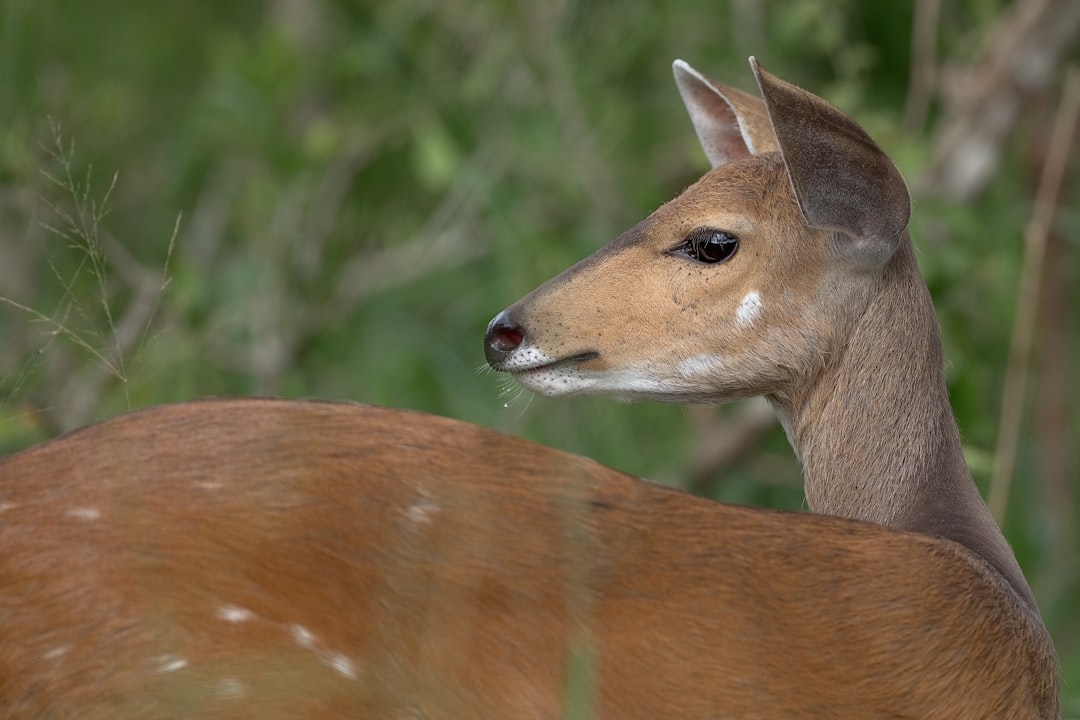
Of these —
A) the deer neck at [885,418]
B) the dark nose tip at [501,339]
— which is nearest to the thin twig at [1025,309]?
the deer neck at [885,418]

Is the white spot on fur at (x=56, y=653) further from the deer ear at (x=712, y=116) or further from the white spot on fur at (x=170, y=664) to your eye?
the deer ear at (x=712, y=116)

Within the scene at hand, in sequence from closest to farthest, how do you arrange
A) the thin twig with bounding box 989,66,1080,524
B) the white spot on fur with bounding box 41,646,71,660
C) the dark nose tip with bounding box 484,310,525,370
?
the white spot on fur with bounding box 41,646,71,660 < the dark nose tip with bounding box 484,310,525,370 < the thin twig with bounding box 989,66,1080,524

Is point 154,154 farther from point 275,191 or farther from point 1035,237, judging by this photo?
point 1035,237

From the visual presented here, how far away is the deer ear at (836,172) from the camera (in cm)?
296

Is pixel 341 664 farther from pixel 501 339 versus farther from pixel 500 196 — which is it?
pixel 500 196

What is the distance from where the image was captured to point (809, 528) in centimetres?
242

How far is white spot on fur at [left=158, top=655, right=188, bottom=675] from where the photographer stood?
83.3 inches

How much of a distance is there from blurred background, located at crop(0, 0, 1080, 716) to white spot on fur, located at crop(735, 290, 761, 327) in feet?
5.80

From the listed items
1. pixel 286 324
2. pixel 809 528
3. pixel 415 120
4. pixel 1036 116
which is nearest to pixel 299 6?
pixel 415 120

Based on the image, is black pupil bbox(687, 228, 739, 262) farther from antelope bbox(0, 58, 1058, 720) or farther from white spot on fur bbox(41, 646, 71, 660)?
white spot on fur bbox(41, 646, 71, 660)

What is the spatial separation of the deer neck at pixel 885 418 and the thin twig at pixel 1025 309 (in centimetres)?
100

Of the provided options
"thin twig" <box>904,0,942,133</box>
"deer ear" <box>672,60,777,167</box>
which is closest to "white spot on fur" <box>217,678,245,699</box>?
"deer ear" <box>672,60,777,167</box>

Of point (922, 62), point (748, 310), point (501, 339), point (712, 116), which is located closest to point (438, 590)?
point (501, 339)

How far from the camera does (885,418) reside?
3.15m
